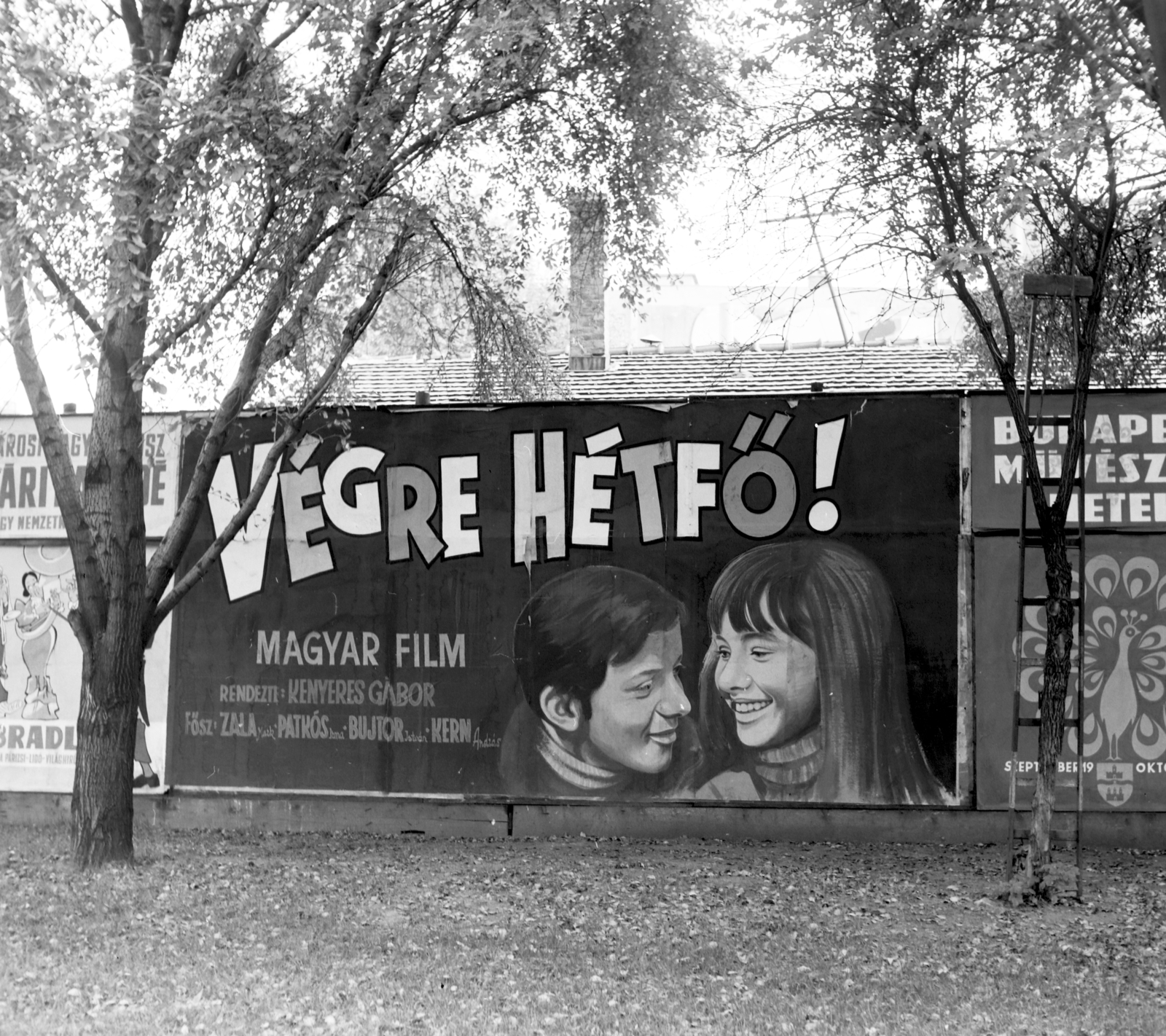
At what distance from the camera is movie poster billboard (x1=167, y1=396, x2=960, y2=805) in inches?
449

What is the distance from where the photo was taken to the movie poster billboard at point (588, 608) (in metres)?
11.4

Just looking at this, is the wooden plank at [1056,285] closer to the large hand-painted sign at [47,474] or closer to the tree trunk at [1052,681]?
the tree trunk at [1052,681]

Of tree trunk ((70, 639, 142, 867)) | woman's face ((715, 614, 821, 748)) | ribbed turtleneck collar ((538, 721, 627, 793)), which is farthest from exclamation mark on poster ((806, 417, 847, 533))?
tree trunk ((70, 639, 142, 867))

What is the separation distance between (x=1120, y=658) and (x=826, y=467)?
313cm

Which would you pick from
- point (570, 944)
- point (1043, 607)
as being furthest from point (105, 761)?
point (1043, 607)

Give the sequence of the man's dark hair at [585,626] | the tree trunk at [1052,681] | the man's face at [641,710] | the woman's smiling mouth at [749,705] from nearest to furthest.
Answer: the tree trunk at [1052,681], the woman's smiling mouth at [749,705], the man's face at [641,710], the man's dark hair at [585,626]

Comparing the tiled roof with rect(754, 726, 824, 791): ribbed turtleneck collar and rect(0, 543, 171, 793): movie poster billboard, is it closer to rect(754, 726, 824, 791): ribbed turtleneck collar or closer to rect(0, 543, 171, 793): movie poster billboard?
rect(0, 543, 171, 793): movie poster billboard

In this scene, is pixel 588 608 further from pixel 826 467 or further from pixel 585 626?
pixel 826 467

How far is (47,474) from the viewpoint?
41.8 feet

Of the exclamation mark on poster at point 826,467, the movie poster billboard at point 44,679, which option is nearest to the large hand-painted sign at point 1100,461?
the exclamation mark on poster at point 826,467

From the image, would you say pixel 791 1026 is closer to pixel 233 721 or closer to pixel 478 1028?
pixel 478 1028

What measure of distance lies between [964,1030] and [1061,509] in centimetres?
400

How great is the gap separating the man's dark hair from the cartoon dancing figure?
188 inches

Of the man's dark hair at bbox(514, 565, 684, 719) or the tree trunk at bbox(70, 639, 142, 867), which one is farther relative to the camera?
the man's dark hair at bbox(514, 565, 684, 719)
